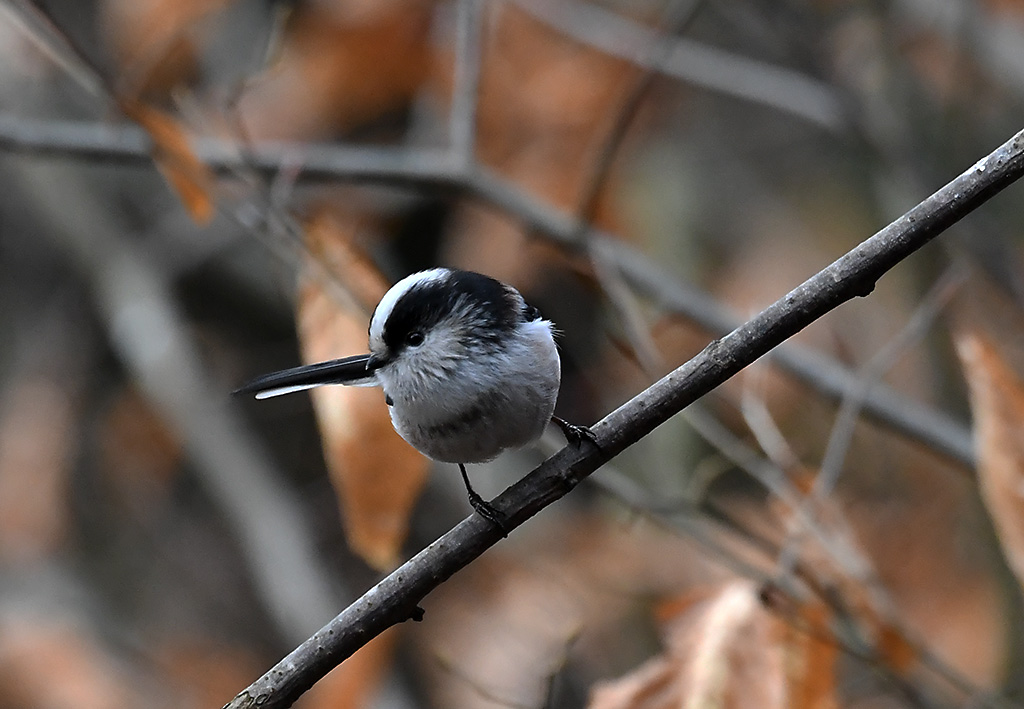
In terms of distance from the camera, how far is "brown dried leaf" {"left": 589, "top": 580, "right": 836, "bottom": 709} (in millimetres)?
1693

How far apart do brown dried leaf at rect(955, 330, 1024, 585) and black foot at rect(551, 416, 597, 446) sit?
26.4 inches

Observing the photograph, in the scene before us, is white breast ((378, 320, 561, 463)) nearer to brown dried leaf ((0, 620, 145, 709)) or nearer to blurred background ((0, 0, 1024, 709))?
blurred background ((0, 0, 1024, 709))

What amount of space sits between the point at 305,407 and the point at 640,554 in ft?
6.56

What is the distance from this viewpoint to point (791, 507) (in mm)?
2049

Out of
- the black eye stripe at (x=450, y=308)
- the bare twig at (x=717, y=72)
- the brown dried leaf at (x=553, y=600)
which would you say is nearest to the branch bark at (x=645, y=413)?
the black eye stripe at (x=450, y=308)

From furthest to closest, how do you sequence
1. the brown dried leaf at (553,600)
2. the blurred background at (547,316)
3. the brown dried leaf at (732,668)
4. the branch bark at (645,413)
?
the brown dried leaf at (553,600)
the blurred background at (547,316)
the brown dried leaf at (732,668)
the branch bark at (645,413)

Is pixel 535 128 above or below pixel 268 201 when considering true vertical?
above

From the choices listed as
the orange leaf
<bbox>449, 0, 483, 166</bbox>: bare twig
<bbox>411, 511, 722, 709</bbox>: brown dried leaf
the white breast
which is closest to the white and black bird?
the white breast

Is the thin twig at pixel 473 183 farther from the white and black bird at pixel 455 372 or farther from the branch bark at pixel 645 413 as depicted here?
the branch bark at pixel 645 413

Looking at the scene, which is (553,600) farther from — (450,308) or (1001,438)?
(1001,438)

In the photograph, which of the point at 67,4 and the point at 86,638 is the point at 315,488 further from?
the point at 67,4

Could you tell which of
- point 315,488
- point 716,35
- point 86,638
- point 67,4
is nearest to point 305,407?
point 315,488

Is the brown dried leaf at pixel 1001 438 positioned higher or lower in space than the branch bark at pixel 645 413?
lower

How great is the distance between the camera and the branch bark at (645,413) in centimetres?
139
